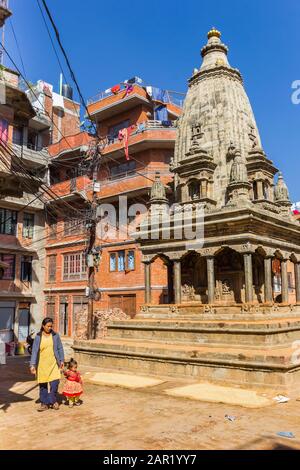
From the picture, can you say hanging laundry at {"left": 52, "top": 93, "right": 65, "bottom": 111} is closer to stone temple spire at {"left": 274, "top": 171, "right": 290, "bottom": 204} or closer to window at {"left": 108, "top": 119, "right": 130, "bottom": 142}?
window at {"left": 108, "top": 119, "right": 130, "bottom": 142}

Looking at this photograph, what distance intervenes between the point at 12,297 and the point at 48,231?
6817 mm

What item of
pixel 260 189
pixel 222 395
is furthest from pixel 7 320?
pixel 222 395

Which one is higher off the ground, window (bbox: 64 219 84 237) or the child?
window (bbox: 64 219 84 237)

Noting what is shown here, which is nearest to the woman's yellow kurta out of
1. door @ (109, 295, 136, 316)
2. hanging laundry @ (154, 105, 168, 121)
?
door @ (109, 295, 136, 316)

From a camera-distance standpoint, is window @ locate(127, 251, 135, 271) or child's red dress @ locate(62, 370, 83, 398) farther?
window @ locate(127, 251, 135, 271)

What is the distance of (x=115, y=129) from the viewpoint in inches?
1433

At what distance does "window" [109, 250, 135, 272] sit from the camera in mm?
29541

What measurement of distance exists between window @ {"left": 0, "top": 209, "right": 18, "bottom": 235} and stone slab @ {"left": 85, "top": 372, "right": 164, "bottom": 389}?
2125cm

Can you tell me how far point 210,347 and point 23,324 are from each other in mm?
22141

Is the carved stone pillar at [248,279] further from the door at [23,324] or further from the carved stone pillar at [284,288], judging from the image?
the door at [23,324]

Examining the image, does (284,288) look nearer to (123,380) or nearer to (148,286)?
(148,286)

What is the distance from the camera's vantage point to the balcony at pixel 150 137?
99.1 ft

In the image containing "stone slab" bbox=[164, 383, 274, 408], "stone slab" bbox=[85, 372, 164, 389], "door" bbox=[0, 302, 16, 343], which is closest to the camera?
"stone slab" bbox=[164, 383, 274, 408]

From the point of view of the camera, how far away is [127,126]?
3534cm
